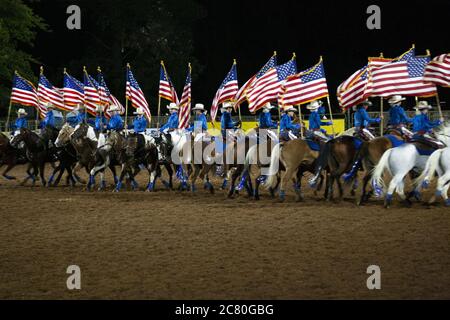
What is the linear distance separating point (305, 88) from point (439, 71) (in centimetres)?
366

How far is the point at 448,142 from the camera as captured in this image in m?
16.1

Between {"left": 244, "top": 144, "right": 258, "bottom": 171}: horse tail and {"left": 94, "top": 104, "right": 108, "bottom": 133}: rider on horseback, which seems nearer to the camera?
{"left": 244, "top": 144, "right": 258, "bottom": 171}: horse tail

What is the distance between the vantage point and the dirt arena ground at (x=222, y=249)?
354 inches

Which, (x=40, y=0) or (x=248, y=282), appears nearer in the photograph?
(x=248, y=282)

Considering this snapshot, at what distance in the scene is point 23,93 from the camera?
26875 millimetres

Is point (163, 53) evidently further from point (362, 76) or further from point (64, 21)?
point (362, 76)

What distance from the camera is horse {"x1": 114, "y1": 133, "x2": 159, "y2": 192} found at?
20.7 m

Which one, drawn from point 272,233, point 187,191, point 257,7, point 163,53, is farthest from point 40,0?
point 272,233

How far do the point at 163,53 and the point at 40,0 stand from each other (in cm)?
938

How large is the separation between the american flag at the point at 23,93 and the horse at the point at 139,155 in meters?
7.34

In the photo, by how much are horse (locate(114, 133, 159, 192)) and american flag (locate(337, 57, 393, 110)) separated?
5.88 m

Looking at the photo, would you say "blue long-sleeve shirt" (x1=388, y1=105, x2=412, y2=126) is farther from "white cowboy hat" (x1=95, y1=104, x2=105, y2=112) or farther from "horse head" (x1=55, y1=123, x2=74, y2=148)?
"white cowboy hat" (x1=95, y1=104, x2=105, y2=112)

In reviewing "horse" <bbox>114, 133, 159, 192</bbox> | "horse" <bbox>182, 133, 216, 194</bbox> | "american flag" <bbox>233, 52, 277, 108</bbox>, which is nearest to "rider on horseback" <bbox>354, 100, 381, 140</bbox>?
"american flag" <bbox>233, 52, 277, 108</bbox>
